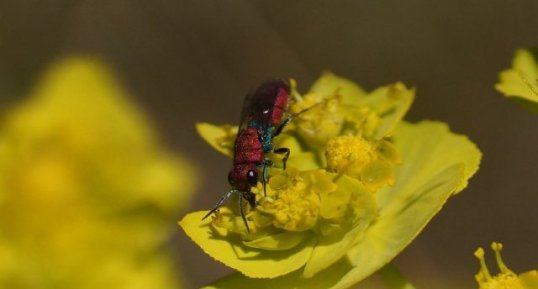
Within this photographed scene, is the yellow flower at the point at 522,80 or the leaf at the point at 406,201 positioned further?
the yellow flower at the point at 522,80

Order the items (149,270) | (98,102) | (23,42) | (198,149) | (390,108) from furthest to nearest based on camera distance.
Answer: (198,149) < (23,42) < (98,102) < (149,270) < (390,108)

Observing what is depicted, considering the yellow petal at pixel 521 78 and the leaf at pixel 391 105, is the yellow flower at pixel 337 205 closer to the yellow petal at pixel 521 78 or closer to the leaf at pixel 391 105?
the leaf at pixel 391 105

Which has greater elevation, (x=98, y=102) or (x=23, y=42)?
(x=23, y=42)

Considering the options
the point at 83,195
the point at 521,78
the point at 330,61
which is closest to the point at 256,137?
the point at 521,78

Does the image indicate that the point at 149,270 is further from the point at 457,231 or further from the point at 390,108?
the point at 457,231

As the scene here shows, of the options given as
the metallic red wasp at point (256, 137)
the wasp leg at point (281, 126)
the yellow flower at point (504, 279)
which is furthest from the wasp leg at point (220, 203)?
the yellow flower at point (504, 279)

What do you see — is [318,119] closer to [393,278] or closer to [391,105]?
[391,105]

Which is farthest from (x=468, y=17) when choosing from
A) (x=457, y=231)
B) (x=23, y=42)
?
(x=23, y=42)
